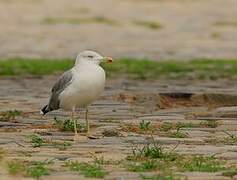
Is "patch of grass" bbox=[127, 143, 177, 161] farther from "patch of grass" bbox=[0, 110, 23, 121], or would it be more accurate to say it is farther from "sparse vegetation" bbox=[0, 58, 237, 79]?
"sparse vegetation" bbox=[0, 58, 237, 79]

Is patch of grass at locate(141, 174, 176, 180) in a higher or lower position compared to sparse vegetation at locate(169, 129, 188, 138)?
lower

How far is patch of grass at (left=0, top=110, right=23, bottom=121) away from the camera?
35.6ft

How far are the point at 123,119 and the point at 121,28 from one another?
26.4 m

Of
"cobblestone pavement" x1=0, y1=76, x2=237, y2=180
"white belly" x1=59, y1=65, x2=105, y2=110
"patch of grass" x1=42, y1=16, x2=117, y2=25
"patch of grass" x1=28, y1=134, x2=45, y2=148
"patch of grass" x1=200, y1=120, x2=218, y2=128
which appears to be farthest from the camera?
"patch of grass" x1=42, y1=16, x2=117, y2=25

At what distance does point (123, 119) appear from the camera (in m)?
10.8

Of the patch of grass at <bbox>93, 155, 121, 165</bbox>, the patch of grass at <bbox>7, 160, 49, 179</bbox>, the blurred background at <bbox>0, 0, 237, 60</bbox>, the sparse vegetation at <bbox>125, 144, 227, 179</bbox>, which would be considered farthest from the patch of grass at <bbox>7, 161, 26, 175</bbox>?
the blurred background at <bbox>0, 0, 237, 60</bbox>

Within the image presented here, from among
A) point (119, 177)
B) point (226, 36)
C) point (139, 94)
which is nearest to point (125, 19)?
point (226, 36)

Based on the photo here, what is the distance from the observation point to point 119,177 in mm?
7094

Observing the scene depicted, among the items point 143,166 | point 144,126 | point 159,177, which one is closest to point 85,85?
point 144,126

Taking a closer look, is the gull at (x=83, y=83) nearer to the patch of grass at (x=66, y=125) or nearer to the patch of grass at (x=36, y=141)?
the patch of grass at (x=66, y=125)

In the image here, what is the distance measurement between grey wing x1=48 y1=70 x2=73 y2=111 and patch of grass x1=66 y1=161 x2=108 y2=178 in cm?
214

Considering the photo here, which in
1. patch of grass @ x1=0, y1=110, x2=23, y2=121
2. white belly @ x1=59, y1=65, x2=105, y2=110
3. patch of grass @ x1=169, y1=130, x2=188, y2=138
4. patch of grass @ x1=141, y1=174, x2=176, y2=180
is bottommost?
patch of grass @ x1=141, y1=174, x2=176, y2=180

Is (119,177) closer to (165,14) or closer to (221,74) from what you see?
(221,74)

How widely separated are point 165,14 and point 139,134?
3354cm
